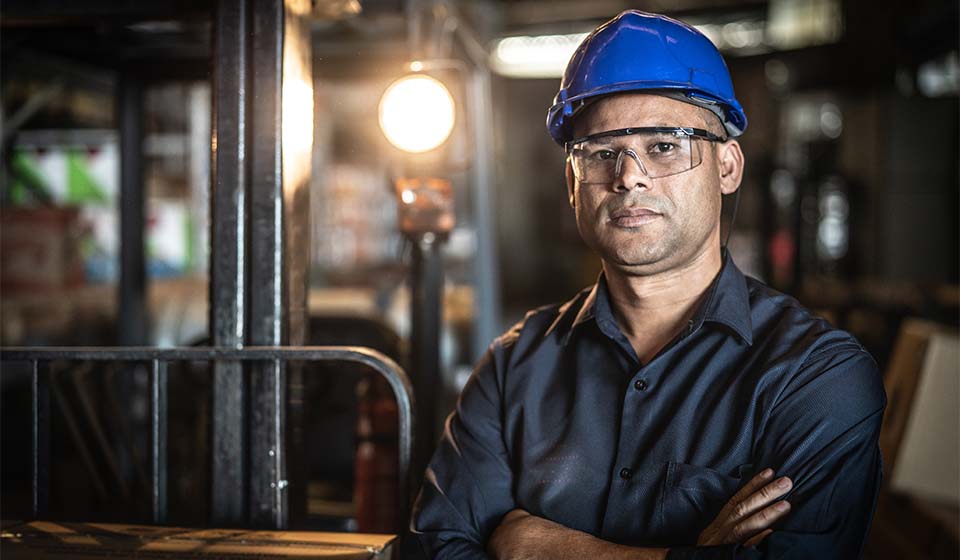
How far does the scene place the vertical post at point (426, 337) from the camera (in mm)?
4062

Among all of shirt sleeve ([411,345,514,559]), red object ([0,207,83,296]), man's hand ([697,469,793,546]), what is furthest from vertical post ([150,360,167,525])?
red object ([0,207,83,296])

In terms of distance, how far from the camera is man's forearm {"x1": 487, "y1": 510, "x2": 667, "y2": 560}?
1981 mm

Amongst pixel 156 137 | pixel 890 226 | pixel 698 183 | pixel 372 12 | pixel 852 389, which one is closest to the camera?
pixel 852 389

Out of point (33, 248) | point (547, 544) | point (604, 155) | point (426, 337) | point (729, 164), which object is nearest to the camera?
point (547, 544)

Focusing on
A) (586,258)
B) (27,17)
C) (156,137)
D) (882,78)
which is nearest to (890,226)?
(882,78)

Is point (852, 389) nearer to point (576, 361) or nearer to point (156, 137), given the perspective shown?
point (576, 361)

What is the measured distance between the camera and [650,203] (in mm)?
2230

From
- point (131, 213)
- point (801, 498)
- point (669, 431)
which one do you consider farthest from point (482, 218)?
point (801, 498)

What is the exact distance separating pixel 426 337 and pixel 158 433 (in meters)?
1.64

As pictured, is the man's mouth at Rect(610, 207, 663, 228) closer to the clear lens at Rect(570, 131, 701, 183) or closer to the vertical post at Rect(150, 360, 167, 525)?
the clear lens at Rect(570, 131, 701, 183)

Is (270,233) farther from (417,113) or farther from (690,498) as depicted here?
(690,498)

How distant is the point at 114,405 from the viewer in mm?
4902

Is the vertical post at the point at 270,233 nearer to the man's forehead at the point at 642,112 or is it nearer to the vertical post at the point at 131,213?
the man's forehead at the point at 642,112

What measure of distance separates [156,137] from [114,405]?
6677 millimetres
